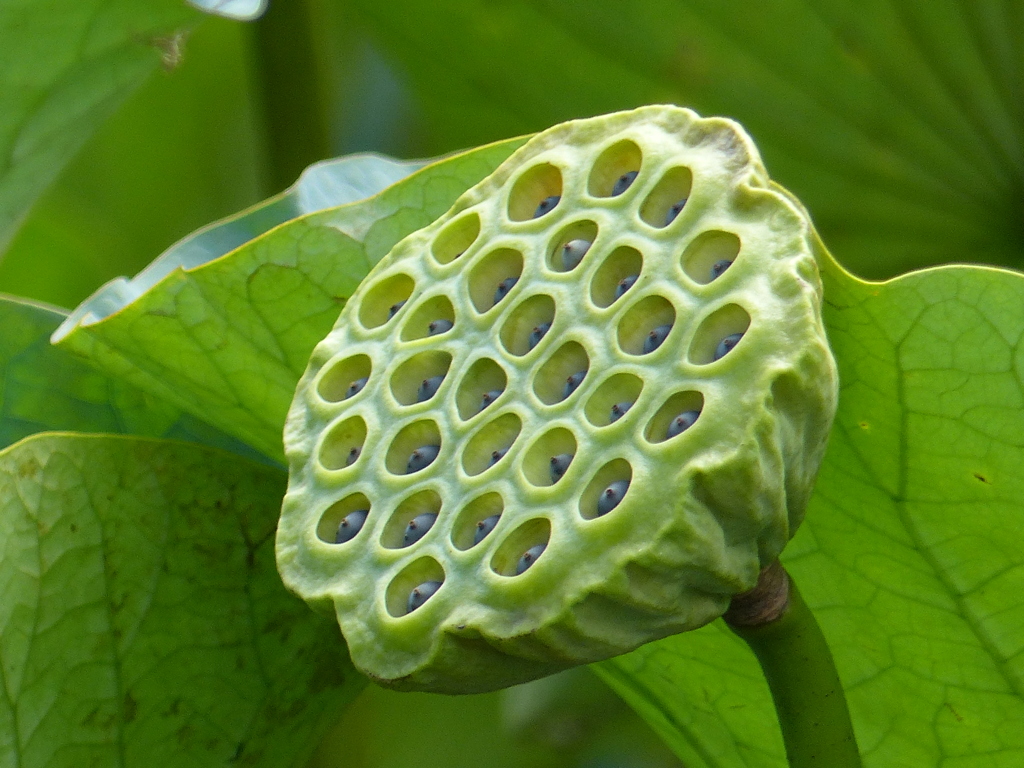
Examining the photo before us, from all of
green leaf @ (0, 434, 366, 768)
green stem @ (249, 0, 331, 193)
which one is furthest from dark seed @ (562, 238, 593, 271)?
green stem @ (249, 0, 331, 193)

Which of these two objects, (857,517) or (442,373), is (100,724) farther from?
(857,517)

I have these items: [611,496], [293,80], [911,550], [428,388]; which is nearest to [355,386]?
[428,388]

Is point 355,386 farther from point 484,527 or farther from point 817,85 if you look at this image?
point 817,85

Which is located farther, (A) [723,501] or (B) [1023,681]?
(B) [1023,681]

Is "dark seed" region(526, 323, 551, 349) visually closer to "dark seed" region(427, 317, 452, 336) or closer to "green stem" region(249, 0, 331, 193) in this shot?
"dark seed" region(427, 317, 452, 336)

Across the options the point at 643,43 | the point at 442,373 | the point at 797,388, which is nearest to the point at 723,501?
the point at 797,388
